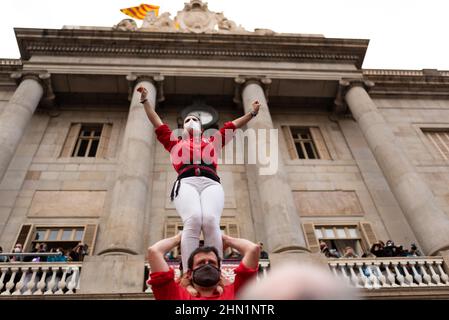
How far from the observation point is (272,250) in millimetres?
11070

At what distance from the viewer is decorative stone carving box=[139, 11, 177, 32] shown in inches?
769

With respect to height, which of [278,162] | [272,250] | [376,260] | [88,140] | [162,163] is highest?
[88,140]

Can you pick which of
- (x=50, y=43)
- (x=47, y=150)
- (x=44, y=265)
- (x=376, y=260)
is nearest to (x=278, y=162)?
(x=376, y=260)

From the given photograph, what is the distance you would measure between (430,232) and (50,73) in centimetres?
1706

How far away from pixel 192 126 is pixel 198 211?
160 centimetres

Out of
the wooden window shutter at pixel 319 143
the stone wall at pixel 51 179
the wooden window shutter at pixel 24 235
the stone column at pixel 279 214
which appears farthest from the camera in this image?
the wooden window shutter at pixel 319 143

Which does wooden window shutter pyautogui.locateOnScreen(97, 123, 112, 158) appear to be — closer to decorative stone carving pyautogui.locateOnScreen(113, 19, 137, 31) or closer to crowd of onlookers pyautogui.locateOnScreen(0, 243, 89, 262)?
decorative stone carving pyautogui.locateOnScreen(113, 19, 137, 31)

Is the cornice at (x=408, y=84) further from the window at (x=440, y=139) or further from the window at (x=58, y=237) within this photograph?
the window at (x=58, y=237)

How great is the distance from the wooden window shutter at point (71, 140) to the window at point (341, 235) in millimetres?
10779

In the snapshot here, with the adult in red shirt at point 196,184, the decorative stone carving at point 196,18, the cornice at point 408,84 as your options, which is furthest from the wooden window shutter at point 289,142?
the adult in red shirt at point 196,184

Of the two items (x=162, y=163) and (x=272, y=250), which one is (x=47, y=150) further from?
(x=272, y=250)

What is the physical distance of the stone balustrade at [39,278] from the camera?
8945 mm

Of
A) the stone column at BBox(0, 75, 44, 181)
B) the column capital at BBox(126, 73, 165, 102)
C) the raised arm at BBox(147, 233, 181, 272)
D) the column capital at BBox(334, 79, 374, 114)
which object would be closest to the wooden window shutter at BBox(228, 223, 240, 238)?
the column capital at BBox(126, 73, 165, 102)

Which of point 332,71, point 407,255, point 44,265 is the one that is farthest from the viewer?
point 332,71
